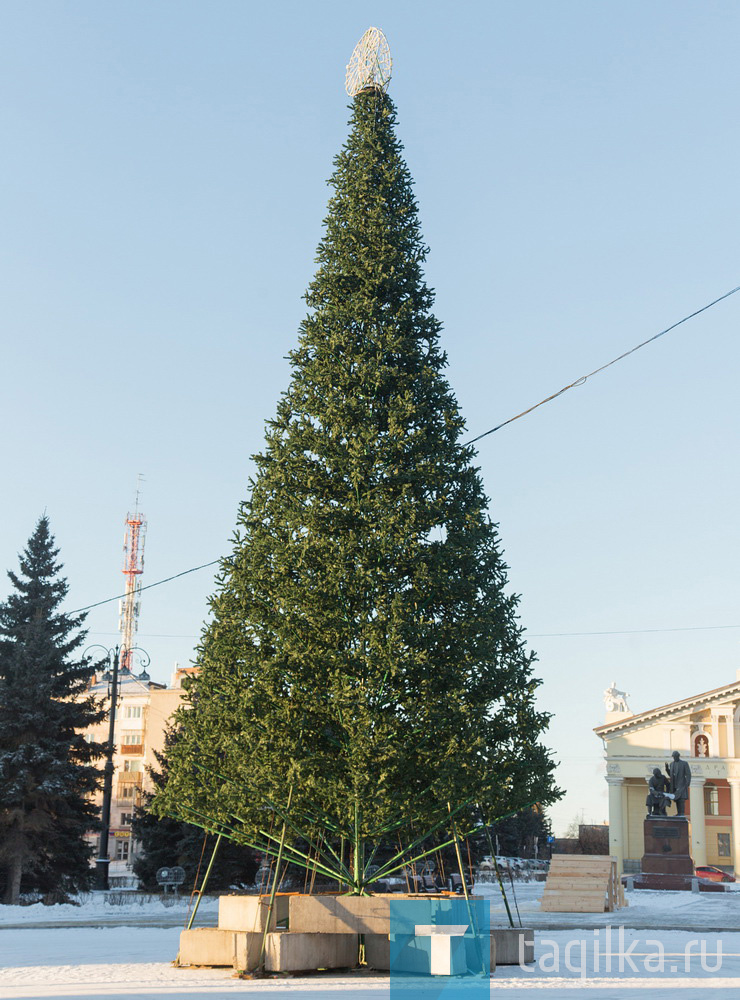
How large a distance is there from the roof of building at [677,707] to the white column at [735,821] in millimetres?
5339

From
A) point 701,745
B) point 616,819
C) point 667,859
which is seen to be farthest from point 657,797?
point 701,745

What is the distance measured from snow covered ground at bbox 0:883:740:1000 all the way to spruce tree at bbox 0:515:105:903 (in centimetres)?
541

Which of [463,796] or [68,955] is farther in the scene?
[68,955]

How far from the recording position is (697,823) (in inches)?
2635

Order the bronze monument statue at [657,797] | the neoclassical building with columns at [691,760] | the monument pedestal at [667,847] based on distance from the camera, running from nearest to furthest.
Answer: the monument pedestal at [667,847], the bronze monument statue at [657,797], the neoclassical building with columns at [691,760]

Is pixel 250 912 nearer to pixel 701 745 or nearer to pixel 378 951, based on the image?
pixel 378 951

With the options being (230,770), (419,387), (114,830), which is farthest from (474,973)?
(114,830)

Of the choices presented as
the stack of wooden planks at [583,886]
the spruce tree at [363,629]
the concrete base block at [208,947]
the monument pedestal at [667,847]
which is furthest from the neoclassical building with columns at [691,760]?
the concrete base block at [208,947]

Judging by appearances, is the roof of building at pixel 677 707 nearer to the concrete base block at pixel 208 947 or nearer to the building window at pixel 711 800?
the building window at pixel 711 800

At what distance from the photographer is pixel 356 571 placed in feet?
44.3

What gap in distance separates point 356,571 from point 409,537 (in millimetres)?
840

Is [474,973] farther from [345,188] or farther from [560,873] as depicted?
[560,873]

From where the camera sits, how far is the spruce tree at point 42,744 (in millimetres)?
28531

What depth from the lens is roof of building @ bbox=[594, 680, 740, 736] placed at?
224 ft
